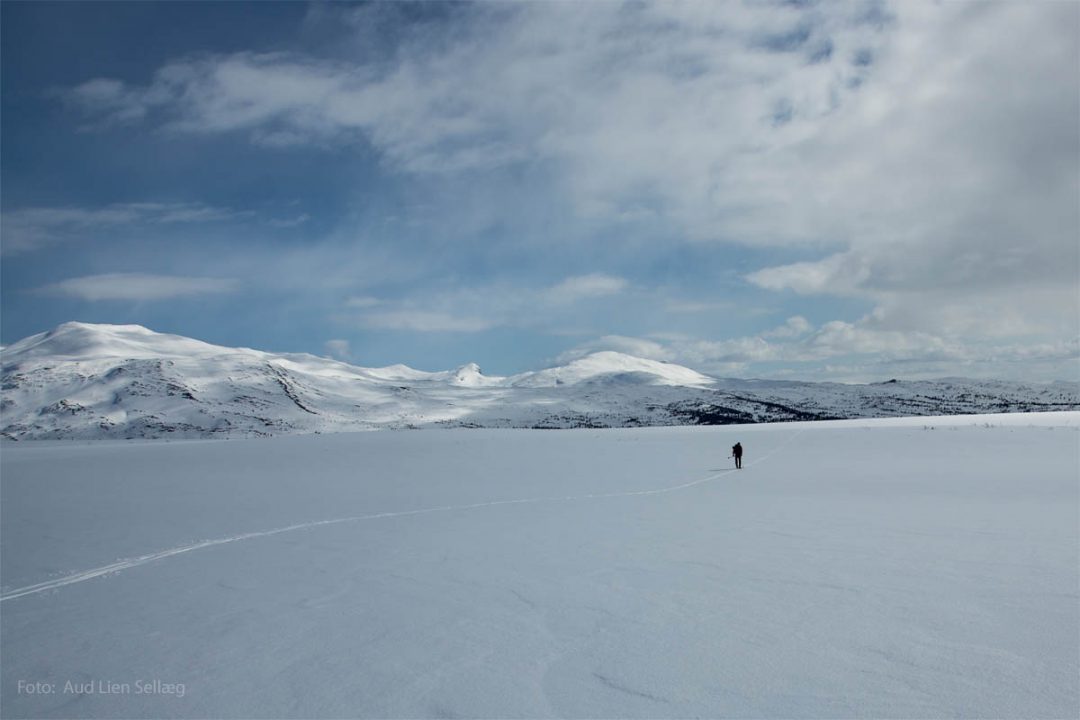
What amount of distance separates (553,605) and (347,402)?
12380 centimetres

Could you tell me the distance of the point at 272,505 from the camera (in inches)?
687

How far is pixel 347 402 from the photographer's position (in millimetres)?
125062

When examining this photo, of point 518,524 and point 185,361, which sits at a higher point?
point 185,361

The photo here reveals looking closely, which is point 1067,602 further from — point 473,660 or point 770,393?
point 770,393

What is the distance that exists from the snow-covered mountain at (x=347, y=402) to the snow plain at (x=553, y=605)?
7580 centimetres

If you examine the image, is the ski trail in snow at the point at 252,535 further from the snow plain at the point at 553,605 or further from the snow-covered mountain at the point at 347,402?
the snow-covered mountain at the point at 347,402

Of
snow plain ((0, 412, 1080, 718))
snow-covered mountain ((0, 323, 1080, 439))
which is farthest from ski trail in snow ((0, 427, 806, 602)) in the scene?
snow-covered mountain ((0, 323, 1080, 439))

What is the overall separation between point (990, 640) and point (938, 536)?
18.2 feet

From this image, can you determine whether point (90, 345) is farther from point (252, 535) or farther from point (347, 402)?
point (252, 535)

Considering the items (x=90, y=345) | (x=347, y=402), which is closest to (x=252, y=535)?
(x=347, y=402)

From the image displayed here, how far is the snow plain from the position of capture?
521 centimetres

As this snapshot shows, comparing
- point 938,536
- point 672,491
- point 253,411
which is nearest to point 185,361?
point 253,411

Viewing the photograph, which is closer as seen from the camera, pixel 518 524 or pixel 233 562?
pixel 233 562

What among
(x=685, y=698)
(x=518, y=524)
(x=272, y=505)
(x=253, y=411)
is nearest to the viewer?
(x=685, y=698)
